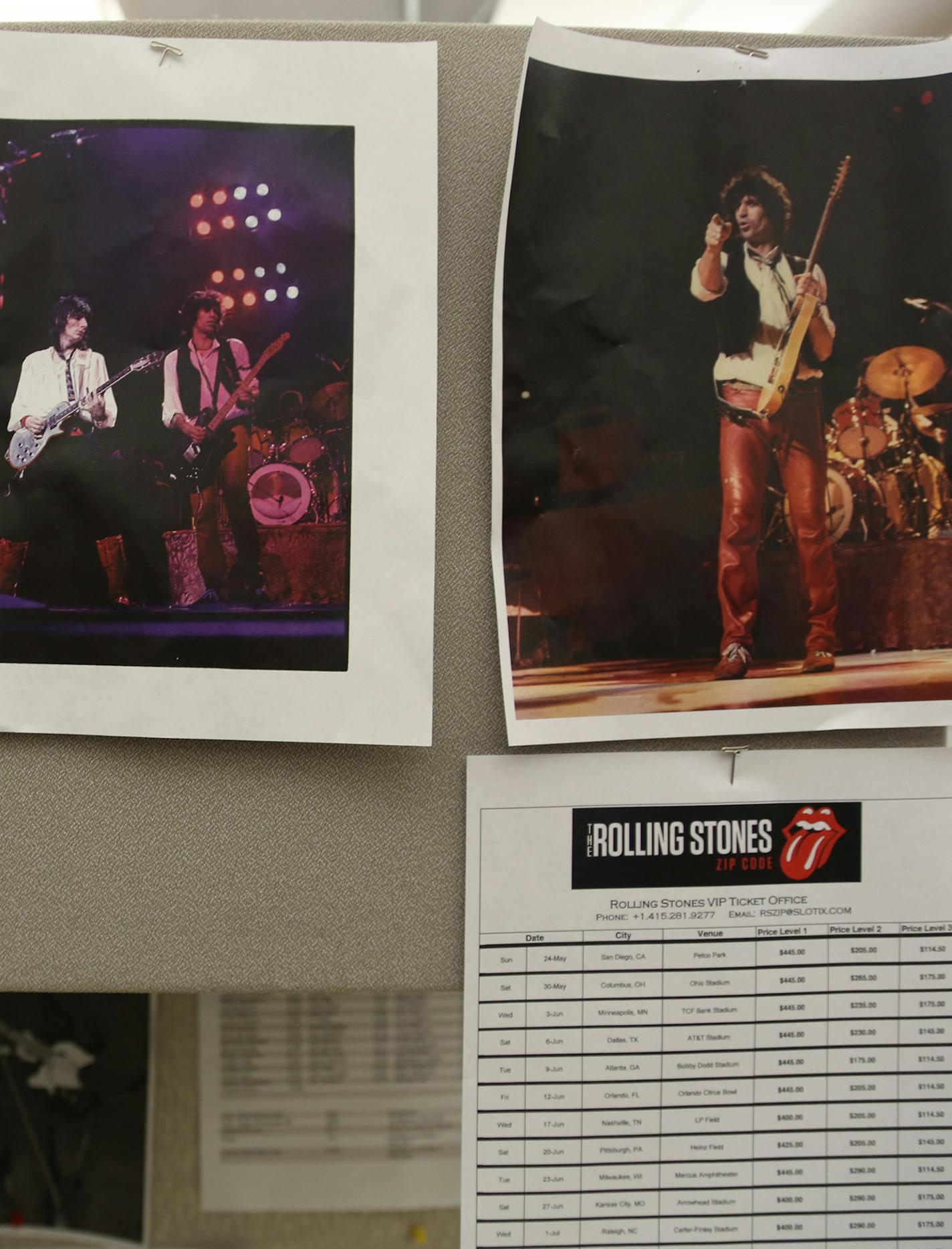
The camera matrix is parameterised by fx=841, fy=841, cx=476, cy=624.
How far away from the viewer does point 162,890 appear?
1.24 ft

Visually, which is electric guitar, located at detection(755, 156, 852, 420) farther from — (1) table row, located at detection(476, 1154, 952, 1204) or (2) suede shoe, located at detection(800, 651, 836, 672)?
(1) table row, located at detection(476, 1154, 952, 1204)

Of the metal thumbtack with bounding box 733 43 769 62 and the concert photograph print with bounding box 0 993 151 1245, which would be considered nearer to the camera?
the metal thumbtack with bounding box 733 43 769 62

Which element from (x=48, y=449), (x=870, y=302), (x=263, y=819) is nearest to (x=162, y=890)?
(x=263, y=819)

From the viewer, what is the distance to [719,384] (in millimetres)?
376

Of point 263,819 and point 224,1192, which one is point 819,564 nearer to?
point 263,819

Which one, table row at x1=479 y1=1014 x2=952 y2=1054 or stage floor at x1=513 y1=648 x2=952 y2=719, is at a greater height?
stage floor at x1=513 y1=648 x2=952 y2=719

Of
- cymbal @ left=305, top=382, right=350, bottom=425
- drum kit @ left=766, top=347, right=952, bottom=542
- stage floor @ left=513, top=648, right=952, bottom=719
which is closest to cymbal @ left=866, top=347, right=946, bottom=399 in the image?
drum kit @ left=766, top=347, right=952, bottom=542

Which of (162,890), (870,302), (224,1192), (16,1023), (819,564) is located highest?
(870,302)

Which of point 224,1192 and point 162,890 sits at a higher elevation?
point 162,890

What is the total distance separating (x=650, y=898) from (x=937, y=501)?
23cm

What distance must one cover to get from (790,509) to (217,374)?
262 mm

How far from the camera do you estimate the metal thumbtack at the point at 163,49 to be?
1.20ft

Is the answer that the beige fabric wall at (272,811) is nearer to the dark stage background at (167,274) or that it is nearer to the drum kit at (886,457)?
the dark stage background at (167,274)

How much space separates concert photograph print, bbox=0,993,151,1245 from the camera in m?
0.50
